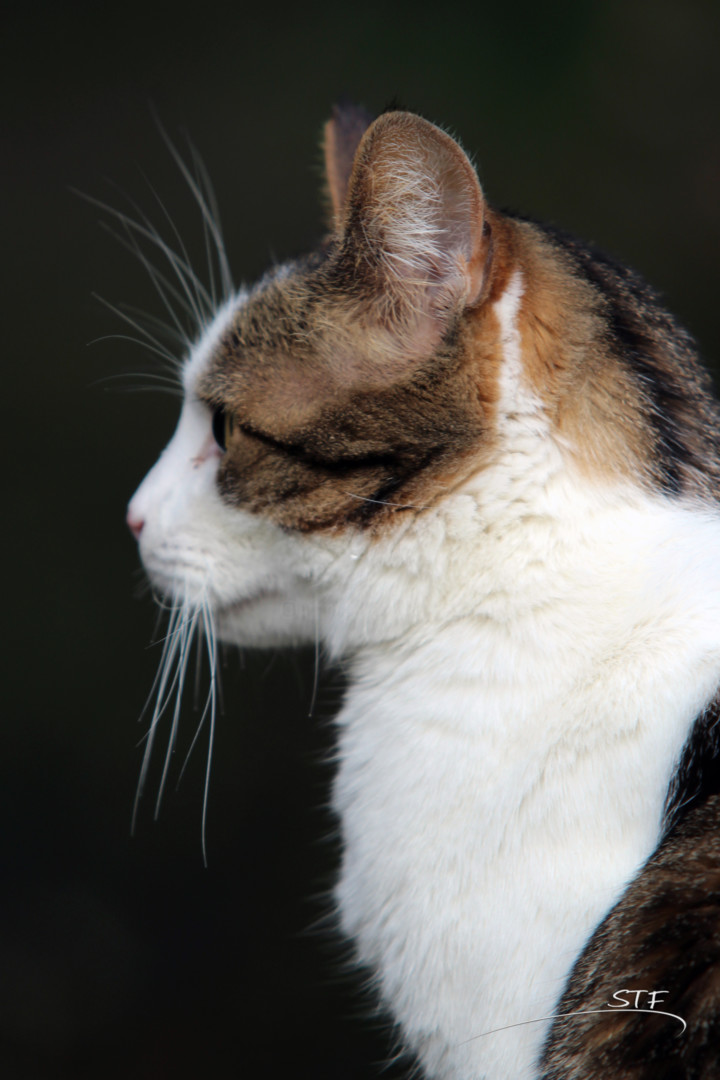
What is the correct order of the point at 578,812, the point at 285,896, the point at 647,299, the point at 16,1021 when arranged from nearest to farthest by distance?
the point at 578,812
the point at 647,299
the point at 16,1021
the point at 285,896

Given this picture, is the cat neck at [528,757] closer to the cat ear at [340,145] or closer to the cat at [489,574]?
the cat at [489,574]

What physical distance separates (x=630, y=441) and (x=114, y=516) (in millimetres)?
1125

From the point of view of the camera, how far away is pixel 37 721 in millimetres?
1586

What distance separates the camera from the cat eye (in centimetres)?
83

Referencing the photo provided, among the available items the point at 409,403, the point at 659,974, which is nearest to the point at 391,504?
the point at 409,403

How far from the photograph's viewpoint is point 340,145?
954 millimetres

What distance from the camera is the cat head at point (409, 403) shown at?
27.9 inches

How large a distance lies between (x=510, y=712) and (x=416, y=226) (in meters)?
0.39

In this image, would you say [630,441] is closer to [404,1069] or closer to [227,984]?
[404,1069]

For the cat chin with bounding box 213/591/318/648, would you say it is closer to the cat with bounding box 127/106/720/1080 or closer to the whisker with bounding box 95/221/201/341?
the cat with bounding box 127/106/720/1080

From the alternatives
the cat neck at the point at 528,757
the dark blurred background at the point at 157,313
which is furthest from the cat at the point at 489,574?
the dark blurred background at the point at 157,313

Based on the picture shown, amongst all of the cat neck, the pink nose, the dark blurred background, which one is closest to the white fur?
the cat neck

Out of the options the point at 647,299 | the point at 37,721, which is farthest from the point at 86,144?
the point at 647,299

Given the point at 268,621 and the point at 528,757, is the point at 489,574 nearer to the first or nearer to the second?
the point at 528,757
